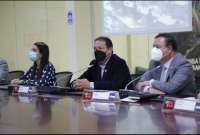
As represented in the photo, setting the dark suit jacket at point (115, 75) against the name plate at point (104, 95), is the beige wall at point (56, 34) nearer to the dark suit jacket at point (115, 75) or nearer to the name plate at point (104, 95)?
the dark suit jacket at point (115, 75)

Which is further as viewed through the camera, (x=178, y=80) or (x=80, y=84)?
(x=80, y=84)

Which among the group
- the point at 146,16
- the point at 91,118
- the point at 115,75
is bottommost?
the point at 91,118

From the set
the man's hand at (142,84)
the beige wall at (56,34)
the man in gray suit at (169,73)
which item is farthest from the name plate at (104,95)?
the beige wall at (56,34)

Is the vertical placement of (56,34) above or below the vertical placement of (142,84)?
above

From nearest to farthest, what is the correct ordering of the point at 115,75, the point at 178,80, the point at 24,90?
the point at 178,80, the point at 24,90, the point at 115,75

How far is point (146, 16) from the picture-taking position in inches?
208

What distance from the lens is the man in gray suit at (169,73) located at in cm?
289

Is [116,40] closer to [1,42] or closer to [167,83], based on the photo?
[1,42]

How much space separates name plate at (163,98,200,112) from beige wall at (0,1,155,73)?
10.5 feet

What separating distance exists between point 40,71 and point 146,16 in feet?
6.87

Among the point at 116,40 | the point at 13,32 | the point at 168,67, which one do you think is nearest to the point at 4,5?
the point at 13,32

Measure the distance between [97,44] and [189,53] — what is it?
6.08ft

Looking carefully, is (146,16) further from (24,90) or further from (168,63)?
(24,90)

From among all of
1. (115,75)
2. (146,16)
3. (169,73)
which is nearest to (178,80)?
(169,73)
